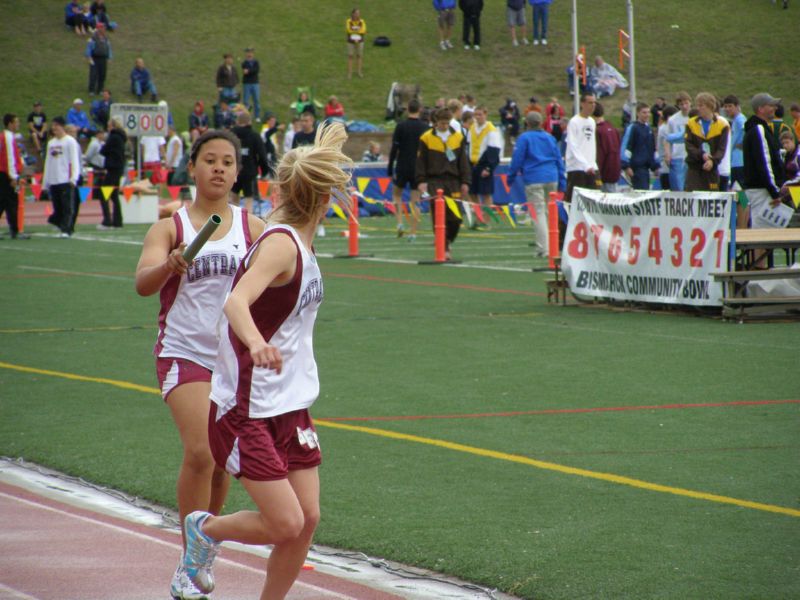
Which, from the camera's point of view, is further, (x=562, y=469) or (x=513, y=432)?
(x=513, y=432)

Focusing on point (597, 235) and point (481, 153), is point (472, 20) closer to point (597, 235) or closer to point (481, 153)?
point (481, 153)

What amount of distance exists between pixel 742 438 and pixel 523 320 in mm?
5923

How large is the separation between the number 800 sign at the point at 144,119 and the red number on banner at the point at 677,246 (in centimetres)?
2136

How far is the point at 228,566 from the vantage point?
6.08 metres

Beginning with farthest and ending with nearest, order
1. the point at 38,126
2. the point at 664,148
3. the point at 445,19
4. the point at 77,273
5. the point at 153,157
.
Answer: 1. the point at 445,19
2. the point at 38,126
3. the point at 153,157
4. the point at 664,148
5. the point at 77,273

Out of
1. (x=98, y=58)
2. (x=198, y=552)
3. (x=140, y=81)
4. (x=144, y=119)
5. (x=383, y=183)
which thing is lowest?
(x=198, y=552)

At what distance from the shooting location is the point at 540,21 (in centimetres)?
5412

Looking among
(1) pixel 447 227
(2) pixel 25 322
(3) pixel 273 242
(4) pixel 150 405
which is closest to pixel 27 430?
(4) pixel 150 405

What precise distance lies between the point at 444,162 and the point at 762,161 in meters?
5.94

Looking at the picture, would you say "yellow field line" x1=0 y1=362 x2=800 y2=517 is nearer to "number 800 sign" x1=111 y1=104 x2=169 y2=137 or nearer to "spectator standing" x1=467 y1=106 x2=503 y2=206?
"spectator standing" x1=467 y1=106 x2=503 y2=206

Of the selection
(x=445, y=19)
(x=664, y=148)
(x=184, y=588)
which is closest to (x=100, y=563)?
(x=184, y=588)

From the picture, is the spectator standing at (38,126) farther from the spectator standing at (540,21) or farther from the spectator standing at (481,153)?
the spectator standing at (540,21)

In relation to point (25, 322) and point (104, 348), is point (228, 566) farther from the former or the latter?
point (25, 322)

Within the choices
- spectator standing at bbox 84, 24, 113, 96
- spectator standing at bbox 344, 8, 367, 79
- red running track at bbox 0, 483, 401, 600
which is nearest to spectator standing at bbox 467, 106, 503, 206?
red running track at bbox 0, 483, 401, 600
